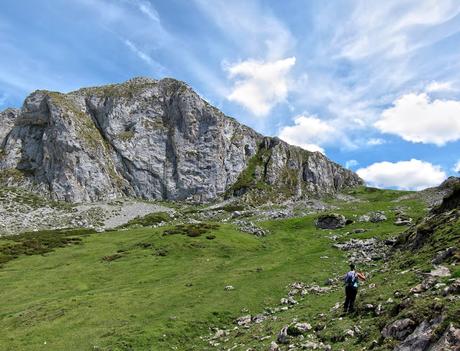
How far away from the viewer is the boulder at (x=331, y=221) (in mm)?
91562

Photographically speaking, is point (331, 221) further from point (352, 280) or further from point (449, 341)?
point (449, 341)

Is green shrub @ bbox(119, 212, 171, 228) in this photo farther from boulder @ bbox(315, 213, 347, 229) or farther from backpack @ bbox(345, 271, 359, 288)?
backpack @ bbox(345, 271, 359, 288)

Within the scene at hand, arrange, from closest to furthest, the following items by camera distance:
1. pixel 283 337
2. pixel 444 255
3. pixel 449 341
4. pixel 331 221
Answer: pixel 449 341 → pixel 283 337 → pixel 444 255 → pixel 331 221

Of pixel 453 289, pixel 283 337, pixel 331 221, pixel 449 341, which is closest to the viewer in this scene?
pixel 449 341

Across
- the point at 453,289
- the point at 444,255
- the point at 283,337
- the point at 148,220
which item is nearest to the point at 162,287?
the point at 283,337

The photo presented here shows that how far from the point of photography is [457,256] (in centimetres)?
2758

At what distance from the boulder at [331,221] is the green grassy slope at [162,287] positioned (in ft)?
10.2

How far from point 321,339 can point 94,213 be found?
496 ft

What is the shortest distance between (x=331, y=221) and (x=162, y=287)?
53.3 metres

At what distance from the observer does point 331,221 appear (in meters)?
93.8

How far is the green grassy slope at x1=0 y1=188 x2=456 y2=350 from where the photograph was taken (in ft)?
111

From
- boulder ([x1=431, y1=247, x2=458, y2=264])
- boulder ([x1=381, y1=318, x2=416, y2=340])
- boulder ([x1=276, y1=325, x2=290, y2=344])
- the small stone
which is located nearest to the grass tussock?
the small stone

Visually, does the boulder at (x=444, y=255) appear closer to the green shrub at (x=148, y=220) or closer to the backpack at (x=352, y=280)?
the backpack at (x=352, y=280)

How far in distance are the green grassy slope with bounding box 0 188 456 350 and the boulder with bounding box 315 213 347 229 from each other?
3.09 m
